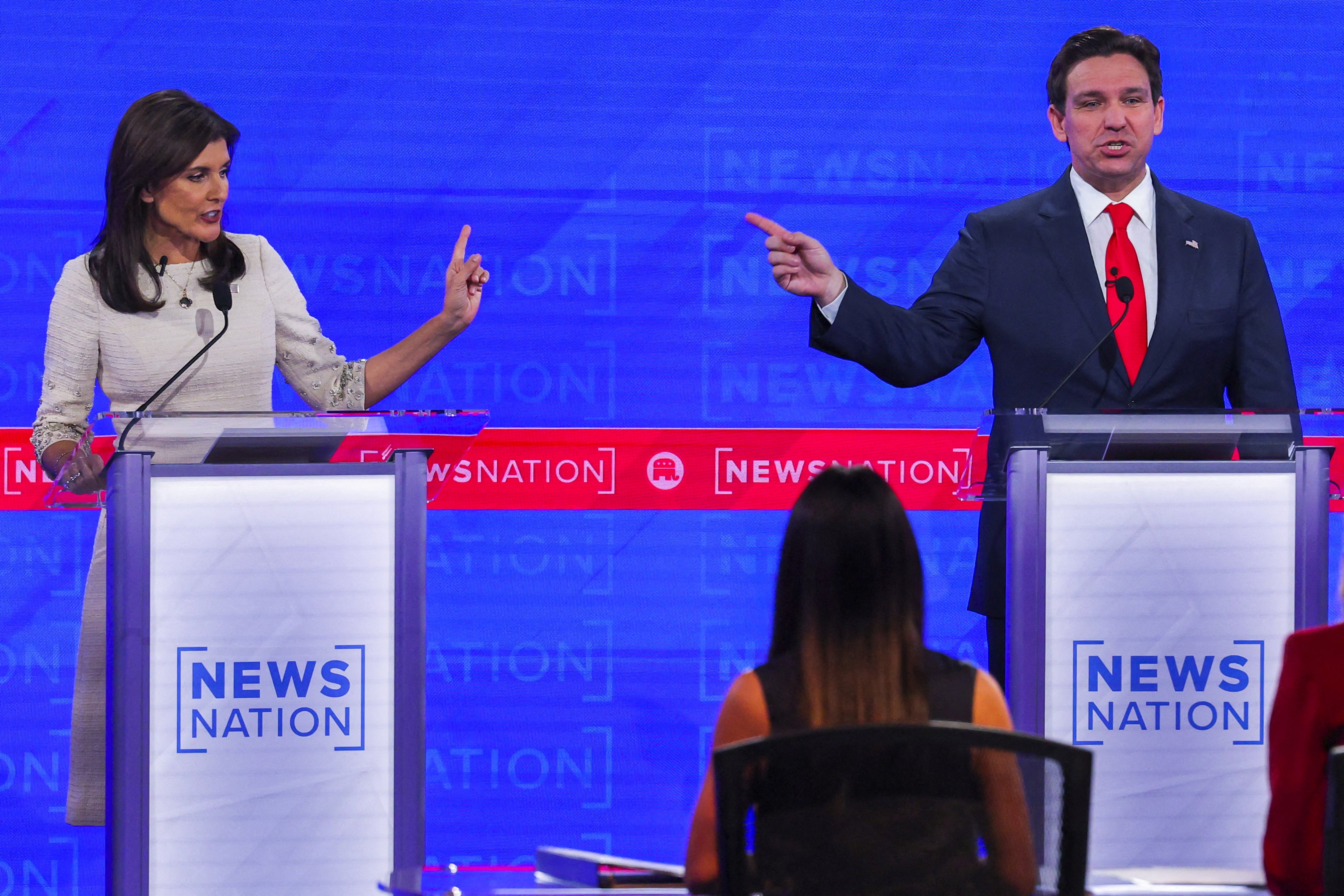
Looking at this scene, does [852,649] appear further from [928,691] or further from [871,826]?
[871,826]

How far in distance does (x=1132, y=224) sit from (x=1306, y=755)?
1.76 m

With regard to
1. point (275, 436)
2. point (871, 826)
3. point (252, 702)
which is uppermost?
point (275, 436)

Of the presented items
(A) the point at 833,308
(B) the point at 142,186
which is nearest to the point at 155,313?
(B) the point at 142,186

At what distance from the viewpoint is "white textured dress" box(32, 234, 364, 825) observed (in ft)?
8.78

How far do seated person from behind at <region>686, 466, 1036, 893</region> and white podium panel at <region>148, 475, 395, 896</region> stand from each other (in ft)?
3.12

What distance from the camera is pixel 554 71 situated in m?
4.04

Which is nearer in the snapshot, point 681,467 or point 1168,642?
point 1168,642

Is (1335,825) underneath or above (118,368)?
underneath

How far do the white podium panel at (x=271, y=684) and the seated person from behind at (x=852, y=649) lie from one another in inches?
37.4

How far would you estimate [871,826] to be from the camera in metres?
1.17

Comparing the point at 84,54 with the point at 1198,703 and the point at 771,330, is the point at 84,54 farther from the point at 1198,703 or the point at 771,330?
the point at 1198,703

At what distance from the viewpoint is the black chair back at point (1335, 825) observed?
1.25 meters

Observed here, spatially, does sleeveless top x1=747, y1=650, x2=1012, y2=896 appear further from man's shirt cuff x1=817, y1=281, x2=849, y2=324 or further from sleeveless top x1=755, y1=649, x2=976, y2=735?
man's shirt cuff x1=817, y1=281, x2=849, y2=324

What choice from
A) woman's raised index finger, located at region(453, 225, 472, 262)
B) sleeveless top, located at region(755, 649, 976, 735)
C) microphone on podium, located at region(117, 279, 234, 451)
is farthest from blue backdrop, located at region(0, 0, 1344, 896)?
sleeveless top, located at region(755, 649, 976, 735)
